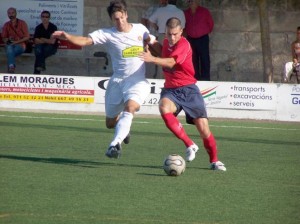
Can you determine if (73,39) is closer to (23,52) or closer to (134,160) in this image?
(134,160)

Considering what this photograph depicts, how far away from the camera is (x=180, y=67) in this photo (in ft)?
39.6

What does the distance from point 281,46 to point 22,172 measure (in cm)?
1429

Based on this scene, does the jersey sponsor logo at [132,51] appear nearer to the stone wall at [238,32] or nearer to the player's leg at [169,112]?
the player's leg at [169,112]

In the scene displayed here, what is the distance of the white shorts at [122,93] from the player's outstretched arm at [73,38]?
0.66 metres

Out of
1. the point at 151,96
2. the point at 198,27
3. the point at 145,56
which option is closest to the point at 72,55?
the point at 198,27


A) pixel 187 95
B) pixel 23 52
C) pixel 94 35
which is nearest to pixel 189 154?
pixel 187 95

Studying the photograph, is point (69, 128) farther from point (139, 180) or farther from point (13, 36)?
point (13, 36)

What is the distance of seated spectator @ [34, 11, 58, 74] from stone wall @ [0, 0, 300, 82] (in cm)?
123

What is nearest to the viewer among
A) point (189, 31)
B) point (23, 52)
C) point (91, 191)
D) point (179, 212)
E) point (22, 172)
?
point (179, 212)

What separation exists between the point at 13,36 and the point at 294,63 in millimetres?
6351

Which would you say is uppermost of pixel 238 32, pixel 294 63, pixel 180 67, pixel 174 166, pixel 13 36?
pixel 180 67

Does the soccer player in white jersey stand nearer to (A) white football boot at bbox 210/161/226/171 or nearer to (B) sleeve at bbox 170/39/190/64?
(B) sleeve at bbox 170/39/190/64

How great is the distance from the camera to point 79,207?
8875 mm

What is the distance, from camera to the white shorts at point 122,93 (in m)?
12.5
